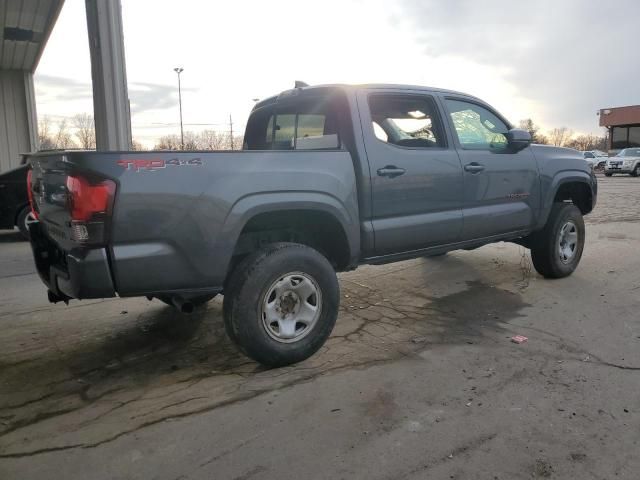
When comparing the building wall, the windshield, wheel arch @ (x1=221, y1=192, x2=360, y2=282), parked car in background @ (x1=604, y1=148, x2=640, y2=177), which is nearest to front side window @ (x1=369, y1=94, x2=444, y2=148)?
wheel arch @ (x1=221, y1=192, x2=360, y2=282)

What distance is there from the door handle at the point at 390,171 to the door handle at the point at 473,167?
0.87m

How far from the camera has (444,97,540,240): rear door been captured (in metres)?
4.80

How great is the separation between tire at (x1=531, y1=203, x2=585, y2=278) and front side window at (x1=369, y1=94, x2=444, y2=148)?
2.00 metres

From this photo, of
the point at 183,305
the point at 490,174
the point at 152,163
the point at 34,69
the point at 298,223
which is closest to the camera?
the point at 152,163

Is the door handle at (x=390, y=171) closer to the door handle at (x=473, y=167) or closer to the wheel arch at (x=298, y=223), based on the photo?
the wheel arch at (x=298, y=223)

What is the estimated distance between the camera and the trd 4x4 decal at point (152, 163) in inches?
116

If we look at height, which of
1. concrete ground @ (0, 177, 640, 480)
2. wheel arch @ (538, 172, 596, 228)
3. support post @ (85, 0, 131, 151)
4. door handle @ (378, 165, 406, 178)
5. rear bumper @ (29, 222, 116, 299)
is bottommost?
concrete ground @ (0, 177, 640, 480)

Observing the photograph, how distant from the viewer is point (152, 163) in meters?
3.01

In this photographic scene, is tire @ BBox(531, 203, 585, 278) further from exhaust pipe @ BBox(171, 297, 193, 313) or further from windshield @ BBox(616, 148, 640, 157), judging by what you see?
windshield @ BBox(616, 148, 640, 157)

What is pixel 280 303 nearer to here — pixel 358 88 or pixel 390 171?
pixel 390 171

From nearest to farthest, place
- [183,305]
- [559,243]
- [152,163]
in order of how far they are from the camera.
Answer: [152,163] < [183,305] < [559,243]

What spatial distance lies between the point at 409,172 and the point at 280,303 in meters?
1.51

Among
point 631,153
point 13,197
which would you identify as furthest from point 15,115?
point 631,153

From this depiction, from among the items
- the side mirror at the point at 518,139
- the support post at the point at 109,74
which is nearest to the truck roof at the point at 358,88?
the side mirror at the point at 518,139
